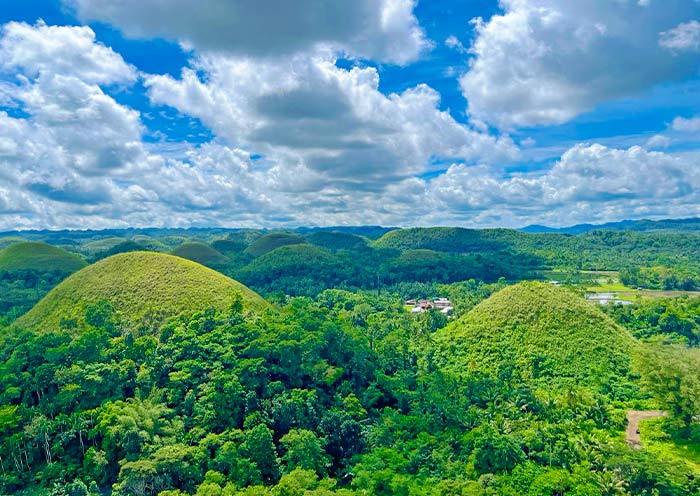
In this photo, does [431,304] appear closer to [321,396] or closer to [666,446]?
[321,396]

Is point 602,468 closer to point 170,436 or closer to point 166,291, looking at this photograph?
point 170,436

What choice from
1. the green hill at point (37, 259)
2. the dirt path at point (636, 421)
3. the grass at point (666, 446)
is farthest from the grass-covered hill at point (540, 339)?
the green hill at point (37, 259)

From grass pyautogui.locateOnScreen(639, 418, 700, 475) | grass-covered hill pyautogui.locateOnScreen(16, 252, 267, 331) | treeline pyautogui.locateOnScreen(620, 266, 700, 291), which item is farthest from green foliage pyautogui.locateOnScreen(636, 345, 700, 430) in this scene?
treeline pyautogui.locateOnScreen(620, 266, 700, 291)

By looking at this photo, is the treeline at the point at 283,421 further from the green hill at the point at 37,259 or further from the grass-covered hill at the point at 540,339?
the green hill at the point at 37,259

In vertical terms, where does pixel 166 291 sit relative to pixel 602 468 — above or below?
above

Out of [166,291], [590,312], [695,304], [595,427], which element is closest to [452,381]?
[595,427]

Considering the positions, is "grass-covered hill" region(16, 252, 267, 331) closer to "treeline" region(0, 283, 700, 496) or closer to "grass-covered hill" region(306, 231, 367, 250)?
"treeline" region(0, 283, 700, 496)
